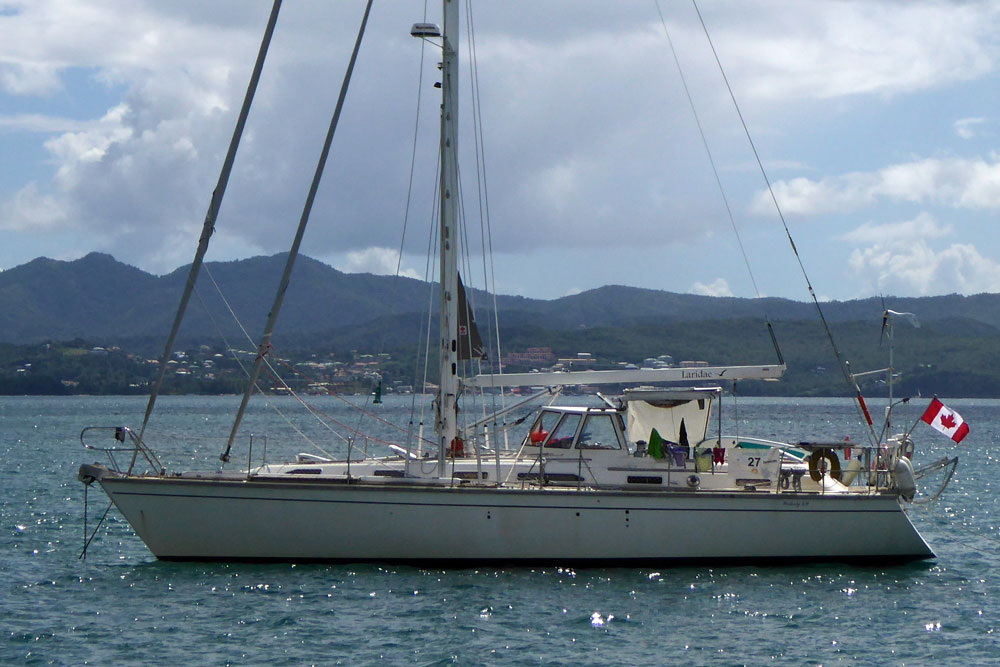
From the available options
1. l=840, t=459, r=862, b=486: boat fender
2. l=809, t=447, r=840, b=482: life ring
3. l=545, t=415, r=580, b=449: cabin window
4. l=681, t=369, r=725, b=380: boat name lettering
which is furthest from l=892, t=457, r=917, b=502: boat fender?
l=545, t=415, r=580, b=449: cabin window

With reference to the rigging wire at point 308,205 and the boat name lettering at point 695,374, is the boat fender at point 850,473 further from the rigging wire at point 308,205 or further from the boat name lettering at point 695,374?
the rigging wire at point 308,205

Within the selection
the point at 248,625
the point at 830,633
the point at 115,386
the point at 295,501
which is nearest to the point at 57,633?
the point at 248,625

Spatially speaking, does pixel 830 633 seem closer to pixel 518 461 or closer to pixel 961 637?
pixel 961 637

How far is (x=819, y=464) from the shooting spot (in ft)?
70.6

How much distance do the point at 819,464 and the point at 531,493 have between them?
5895mm

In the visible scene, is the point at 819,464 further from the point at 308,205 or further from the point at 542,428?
the point at 308,205

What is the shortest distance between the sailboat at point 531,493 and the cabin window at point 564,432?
24mm

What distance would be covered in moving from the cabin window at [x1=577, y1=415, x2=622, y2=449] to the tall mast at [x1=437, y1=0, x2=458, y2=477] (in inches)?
97.9

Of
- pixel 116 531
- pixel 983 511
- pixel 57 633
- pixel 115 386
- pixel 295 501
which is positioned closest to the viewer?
pixel 57 633

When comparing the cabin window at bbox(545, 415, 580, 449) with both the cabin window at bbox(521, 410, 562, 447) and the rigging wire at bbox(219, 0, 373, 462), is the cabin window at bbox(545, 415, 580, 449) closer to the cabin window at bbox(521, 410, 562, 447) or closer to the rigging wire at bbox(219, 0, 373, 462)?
the cabin window at bbox(521, 410, 562, 447)

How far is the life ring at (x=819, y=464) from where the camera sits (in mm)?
21328

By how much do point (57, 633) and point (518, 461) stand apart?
8.38 m

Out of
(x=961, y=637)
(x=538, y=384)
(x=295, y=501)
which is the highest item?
(x=538, y=384)

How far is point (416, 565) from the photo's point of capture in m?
19.9
